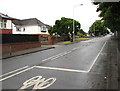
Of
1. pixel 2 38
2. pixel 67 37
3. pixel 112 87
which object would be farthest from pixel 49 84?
pixel 67 37

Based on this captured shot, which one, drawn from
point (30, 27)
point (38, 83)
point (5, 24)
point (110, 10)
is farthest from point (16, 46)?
point (30, 27)

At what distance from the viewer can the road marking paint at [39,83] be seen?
18.0 feet

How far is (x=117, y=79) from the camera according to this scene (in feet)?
20.5

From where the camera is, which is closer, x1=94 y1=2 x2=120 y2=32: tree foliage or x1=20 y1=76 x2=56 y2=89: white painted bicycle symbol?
x1=20 y1=76 x2=56 y2=89: white painted bicycle symbol

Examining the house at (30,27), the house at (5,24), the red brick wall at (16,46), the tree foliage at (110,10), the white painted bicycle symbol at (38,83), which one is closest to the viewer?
the white painted bicycle symbol at (38,83)

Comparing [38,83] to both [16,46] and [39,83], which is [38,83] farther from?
[16,46]

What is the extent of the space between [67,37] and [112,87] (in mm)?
Result: 38944

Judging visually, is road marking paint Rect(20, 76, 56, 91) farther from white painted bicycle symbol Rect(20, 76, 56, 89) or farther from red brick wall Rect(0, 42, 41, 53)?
red brick wall Rect(0, 42, 41, 53)

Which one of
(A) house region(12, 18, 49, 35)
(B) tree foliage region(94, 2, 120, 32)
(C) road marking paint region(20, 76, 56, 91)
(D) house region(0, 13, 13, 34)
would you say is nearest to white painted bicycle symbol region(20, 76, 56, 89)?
(C) road marking paint region(20, 76, 56, 91)

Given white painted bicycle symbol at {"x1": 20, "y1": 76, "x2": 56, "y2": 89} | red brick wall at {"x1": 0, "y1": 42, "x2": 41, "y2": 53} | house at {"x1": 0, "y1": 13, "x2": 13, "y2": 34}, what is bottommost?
white painted bicycle symbol at {"x1": 20, "y1": 76, "x2": 56, "y2": 89}

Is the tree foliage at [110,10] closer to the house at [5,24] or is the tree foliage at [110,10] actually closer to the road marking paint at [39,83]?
the road marking paint at [39,83]

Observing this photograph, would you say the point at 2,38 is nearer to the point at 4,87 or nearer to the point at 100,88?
the point at 4,87

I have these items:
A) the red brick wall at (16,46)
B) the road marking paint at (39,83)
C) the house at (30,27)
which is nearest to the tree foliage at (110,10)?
the road marking paint at (39,83)

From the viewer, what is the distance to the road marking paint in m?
5.47
